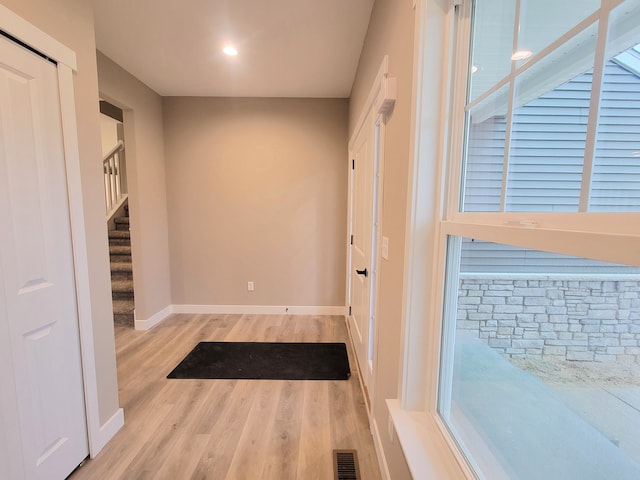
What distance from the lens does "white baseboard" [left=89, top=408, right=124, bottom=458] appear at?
151 centimetres

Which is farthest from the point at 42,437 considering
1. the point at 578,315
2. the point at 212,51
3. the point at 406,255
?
the point at 212,51

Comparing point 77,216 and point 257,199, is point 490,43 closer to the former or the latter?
point 77,216

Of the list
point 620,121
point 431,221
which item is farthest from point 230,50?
point 620,121

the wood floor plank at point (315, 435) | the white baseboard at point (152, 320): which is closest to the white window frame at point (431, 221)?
the wood floor plank at point (315, 435)

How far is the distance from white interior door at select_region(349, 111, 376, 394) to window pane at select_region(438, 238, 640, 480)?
1.02m

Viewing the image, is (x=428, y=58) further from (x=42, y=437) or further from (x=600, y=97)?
(x=42, y=437)

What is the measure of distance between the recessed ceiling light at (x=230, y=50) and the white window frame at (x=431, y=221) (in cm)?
193

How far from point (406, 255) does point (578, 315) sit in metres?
0.52

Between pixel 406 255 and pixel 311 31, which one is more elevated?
pixel 311 31

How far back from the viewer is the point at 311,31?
2.08m

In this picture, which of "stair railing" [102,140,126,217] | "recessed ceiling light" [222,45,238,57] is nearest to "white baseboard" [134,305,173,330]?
"stair railing" [102,140,126,217]

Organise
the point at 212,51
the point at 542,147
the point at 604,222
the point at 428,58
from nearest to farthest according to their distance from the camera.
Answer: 1. the point at 604,222
2. the point at 542,147
3. the point at 428,58
4. the point at 212,51

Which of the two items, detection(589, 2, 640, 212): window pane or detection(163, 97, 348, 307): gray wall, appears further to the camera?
detection(163, 97, 348, 307): gray wall

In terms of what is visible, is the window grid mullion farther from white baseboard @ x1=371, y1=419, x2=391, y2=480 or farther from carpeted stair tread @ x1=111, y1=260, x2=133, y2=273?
carpeted stair tread @ x1=111, y1=260, x2=133, y2=273
